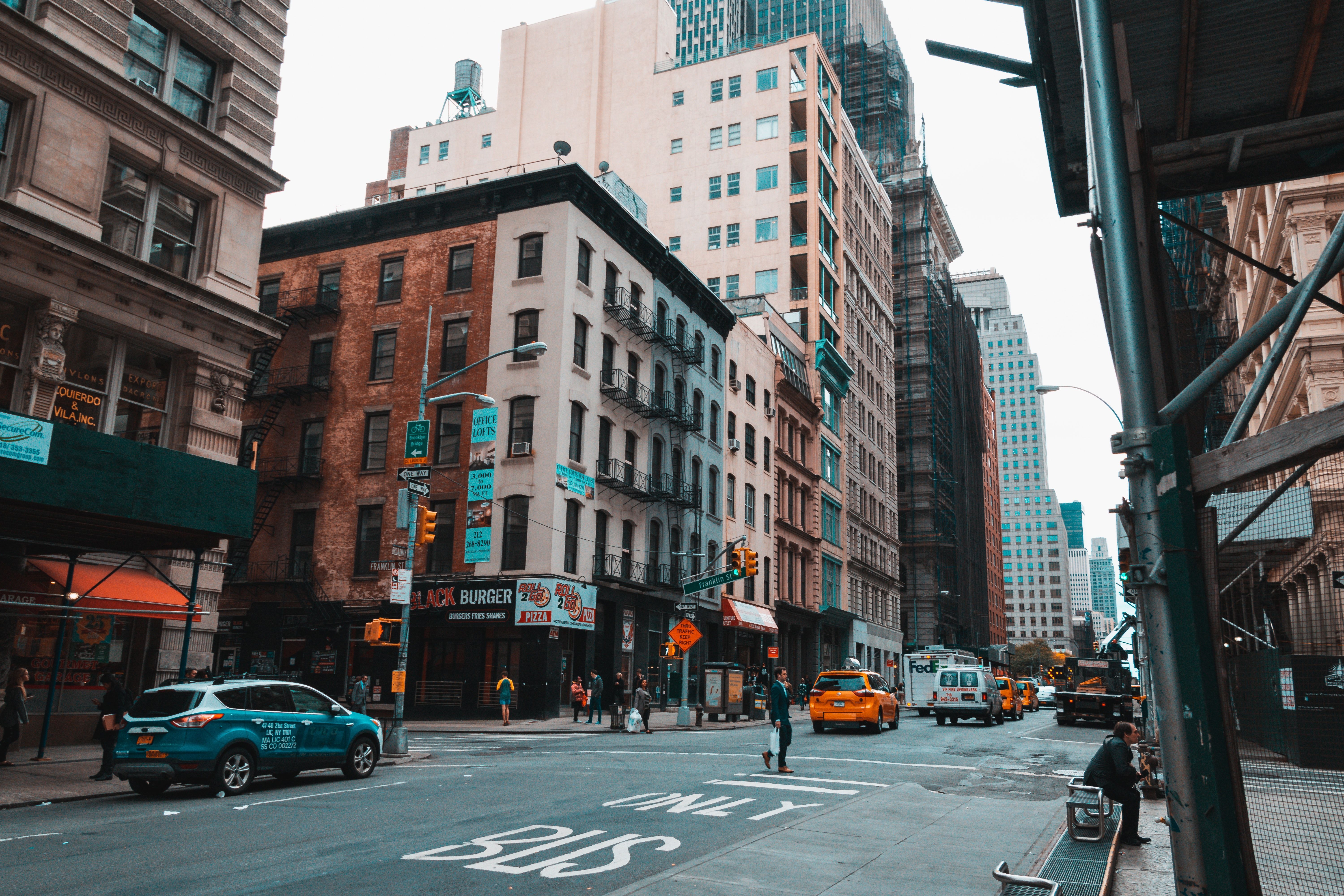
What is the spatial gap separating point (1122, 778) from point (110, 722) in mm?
14984

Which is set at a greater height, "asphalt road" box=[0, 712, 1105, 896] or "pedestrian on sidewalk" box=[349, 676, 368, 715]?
"pedestrian on sidewalk" box=[349, 676, 368, 715]

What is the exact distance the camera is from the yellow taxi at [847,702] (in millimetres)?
28891

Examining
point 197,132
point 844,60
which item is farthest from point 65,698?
point 844,60

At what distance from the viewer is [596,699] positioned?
34062mm

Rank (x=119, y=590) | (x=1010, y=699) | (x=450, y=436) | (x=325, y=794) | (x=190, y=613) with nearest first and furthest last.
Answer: (x=325, y=794) < (x=190, y=613) < (x=119, y=590) < (x=450, y=436) < (x=1010, y=699)

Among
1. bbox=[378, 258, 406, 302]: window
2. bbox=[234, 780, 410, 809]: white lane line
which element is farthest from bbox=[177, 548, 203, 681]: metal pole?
bbox=[378, 258, 406, 302]: window

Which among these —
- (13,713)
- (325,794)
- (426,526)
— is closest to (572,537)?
(426,526)

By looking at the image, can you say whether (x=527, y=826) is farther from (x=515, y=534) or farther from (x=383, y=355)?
(x=383, y=355)

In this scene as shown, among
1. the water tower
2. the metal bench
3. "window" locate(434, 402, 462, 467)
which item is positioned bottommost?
the metal bench

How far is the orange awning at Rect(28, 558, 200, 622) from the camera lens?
61.2 feet

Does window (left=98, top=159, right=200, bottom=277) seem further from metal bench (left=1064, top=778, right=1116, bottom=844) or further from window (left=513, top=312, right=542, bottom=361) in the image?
metal bench (left=1064, top=778, right=1116, bottom=844)

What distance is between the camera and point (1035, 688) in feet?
227

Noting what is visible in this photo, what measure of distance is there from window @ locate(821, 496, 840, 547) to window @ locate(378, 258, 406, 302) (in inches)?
1271

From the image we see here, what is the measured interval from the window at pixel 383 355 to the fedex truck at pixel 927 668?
29256mm
